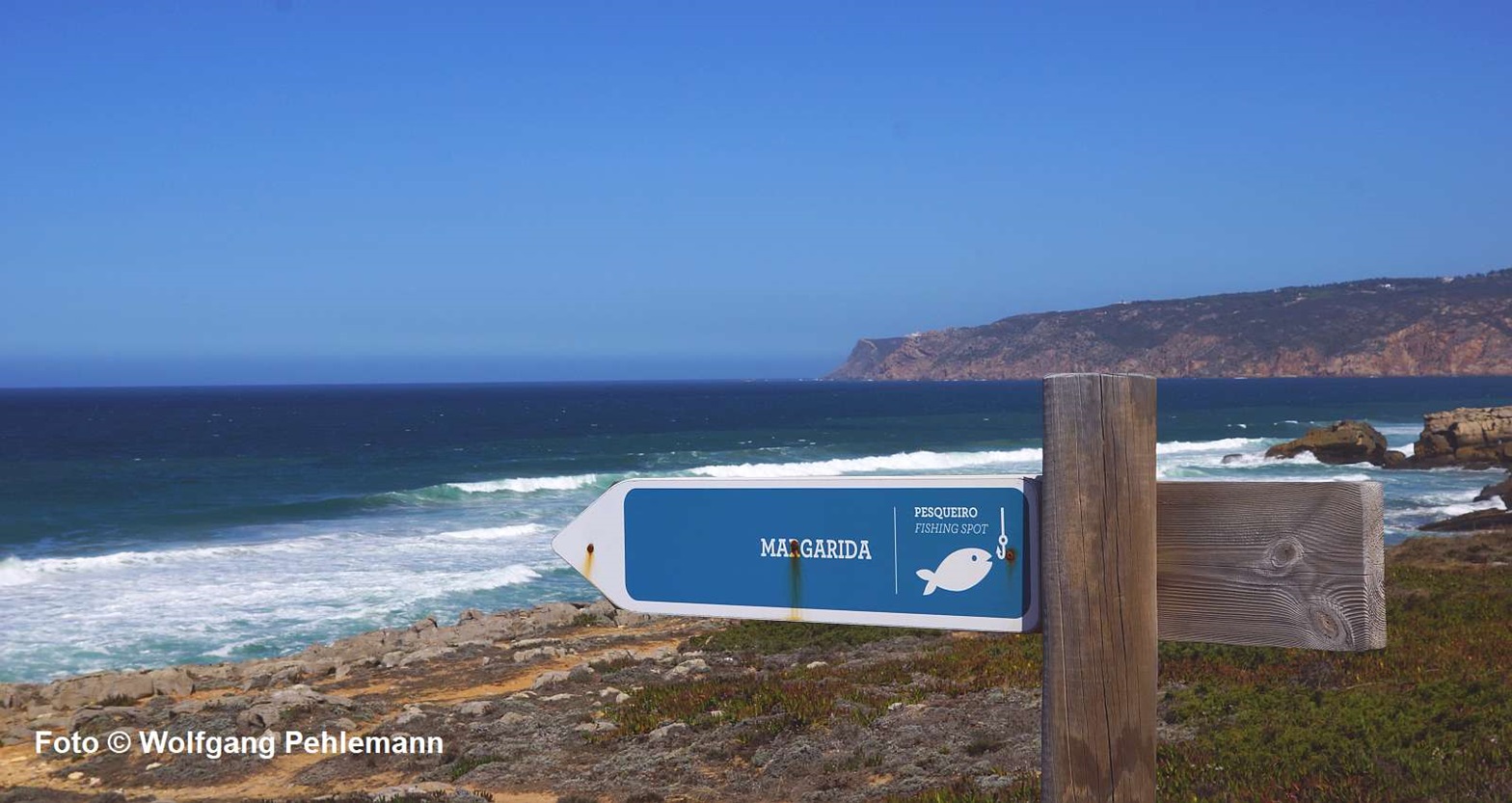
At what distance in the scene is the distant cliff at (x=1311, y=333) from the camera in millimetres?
160450

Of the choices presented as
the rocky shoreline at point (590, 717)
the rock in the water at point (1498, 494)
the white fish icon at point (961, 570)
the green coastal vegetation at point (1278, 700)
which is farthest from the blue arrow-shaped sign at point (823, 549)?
the rock in the water at point (1498, 494)

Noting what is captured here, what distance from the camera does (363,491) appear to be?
136 ft

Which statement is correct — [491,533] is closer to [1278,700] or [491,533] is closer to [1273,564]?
[1278,700]

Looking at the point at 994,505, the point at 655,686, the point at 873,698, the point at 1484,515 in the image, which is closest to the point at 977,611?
the point at 994,505

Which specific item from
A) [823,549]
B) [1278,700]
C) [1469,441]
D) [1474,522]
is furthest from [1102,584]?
[1469,441]

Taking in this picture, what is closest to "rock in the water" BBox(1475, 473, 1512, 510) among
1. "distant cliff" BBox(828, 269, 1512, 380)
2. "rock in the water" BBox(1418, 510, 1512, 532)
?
"rock in the water" BBox(1418, 510, 1512, 532)

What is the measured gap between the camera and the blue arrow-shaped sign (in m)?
2.05

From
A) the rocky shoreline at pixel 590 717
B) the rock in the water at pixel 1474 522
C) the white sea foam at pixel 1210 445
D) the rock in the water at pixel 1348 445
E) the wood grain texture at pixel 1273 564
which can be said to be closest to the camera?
the wood grain texture at pixel 1273 564

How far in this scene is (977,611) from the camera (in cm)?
205

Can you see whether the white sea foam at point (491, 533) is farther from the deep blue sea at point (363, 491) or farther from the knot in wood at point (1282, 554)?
the knot in wood at point (1282, 554)

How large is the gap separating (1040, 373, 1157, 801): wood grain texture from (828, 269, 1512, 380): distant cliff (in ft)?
537

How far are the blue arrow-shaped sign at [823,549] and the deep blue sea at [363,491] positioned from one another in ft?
9.02

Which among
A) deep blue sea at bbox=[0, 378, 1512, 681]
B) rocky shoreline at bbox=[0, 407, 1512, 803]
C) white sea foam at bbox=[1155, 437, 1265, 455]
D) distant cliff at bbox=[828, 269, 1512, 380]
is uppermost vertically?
distant cliff at bbox=[828, 269, 1512, 380]

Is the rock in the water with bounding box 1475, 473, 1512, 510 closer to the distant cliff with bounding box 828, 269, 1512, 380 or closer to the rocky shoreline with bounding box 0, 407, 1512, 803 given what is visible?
the rocky shoreline with bounding box 0, 407, 1512, 803
